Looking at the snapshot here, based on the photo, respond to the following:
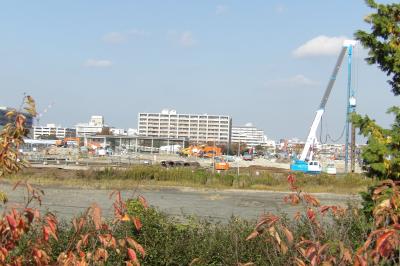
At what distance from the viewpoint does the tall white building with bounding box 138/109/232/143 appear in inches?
7352

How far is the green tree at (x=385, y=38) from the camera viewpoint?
22.0ft

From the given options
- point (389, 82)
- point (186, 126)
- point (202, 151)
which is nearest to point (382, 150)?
point (389, 82)

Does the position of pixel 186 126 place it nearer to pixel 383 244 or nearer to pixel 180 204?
pixel 180 204

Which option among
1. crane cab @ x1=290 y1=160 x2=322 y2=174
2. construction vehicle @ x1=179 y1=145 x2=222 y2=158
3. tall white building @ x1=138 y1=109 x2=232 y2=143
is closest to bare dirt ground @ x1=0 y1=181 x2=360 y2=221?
crane cab @ x1=290 y1=160 x2=322 y2=174

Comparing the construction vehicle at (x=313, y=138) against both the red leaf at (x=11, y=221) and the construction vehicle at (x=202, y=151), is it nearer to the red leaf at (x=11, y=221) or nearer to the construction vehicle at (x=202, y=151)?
the construction vehicle at (x=202, y=151)

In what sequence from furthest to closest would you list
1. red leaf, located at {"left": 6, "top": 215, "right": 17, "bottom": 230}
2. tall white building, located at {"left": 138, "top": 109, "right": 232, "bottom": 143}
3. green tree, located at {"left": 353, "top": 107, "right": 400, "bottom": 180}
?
tall white building, located at {"left": 138, "top": 109, "right": 232, "bottom": 143}, green tree, located at {"left": 353, "top": 107, "right": 400, "bottom": 180}, red leaf, located at {"left": 6, "top": 215, "right": 17, "bottom": 230}

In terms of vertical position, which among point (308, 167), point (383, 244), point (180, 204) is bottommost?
point (180, 204)

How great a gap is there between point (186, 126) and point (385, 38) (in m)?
184

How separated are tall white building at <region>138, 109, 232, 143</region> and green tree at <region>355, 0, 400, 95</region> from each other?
177 metres

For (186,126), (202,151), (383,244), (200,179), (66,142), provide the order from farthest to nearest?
(186,126) < (66,142) < (202,151) < (200,179) < (383,244)

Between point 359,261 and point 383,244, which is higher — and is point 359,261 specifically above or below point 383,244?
below

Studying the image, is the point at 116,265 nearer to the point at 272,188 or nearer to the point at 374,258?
the point at 374,258

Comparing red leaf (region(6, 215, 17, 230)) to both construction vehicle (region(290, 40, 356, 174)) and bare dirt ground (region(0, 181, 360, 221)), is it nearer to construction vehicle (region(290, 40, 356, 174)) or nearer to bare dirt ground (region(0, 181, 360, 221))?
bare dirt ground (region(0, 181, 360, 221))

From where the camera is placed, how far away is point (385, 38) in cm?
686
